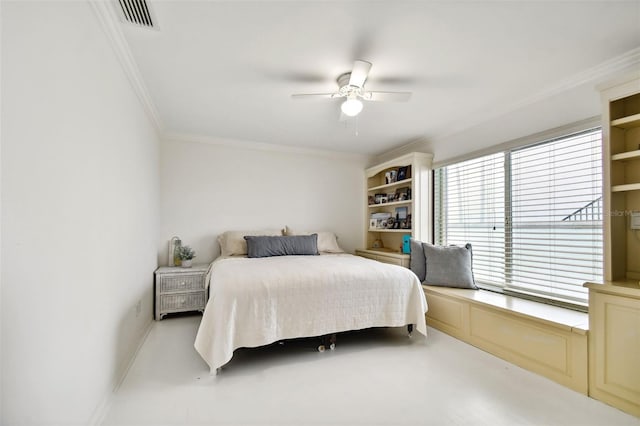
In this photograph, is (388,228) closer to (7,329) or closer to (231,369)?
(231,369)

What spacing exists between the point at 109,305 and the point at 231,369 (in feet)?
3.29

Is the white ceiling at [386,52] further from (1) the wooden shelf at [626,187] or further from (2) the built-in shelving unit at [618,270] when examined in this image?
(1) the wooden shelf at [626,187]

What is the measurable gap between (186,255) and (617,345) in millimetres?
3991

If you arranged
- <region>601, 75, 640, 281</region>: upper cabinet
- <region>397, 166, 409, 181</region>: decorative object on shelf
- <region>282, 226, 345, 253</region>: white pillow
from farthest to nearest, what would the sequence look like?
<region>282, 226, 345, 253</region>: white pillow → <region>397, 166, 409, 181</region>: decorative object on shelf → <region>601, 75, 640, 281</region>: upper cabinet

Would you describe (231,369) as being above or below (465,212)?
below

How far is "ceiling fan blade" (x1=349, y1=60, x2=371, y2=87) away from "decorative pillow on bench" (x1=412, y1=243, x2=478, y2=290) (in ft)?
6.90

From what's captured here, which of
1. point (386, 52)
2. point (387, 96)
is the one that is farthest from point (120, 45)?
point (387, 96)

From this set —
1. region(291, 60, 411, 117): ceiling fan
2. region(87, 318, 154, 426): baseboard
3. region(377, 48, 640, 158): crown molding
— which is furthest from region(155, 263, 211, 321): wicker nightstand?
region(377, 48, 640, 158): crown molding

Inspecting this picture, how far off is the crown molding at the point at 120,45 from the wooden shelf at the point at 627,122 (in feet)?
10.3

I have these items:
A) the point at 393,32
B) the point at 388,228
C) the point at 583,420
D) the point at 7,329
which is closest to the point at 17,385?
the point at 7,329

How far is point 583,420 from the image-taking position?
5.62 feet

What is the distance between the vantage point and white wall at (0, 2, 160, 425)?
3.17ft

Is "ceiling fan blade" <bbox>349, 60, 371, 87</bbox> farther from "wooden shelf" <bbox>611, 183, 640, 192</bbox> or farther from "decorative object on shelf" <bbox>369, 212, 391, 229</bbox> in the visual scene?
"decorative object on shelf" <bbox>369, 212, 391, 229</bbox>

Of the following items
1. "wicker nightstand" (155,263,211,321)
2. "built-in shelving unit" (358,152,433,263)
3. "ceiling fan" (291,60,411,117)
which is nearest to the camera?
"ceiling fan" (291,60,411,117)
